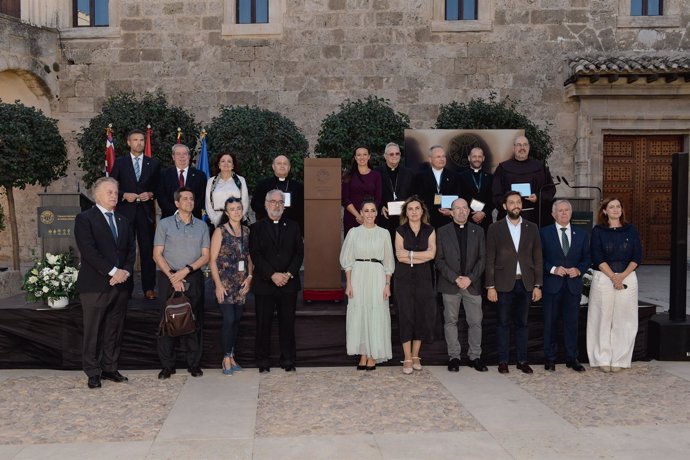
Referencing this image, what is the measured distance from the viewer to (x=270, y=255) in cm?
604

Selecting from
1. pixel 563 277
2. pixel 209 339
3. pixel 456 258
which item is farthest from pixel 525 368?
pixel 209 339

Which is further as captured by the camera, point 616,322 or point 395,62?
point 395,62

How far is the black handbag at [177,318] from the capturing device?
574cm

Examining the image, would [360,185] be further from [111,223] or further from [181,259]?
[111,223]

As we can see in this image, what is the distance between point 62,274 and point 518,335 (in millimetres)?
4746

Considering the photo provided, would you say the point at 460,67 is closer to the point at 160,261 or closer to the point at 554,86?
the point at 554,86

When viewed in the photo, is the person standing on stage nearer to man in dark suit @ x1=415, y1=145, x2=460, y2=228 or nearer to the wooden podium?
the wooden podium

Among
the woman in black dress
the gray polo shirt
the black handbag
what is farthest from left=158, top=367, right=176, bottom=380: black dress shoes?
the woman in black dress

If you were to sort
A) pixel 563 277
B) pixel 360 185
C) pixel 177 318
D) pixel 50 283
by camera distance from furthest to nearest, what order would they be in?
1. pixel 360 185
2. pixel 50 283
3. pixel 563 277
4. pixel 177 318

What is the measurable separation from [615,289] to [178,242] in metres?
4.31

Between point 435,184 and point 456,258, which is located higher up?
point 435,184

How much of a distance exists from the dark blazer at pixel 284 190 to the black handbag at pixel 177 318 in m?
1.75

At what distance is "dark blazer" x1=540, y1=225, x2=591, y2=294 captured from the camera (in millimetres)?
6207

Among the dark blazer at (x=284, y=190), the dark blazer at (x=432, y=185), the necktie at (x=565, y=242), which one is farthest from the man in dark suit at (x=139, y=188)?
the necktie at (x=565, y=242)
